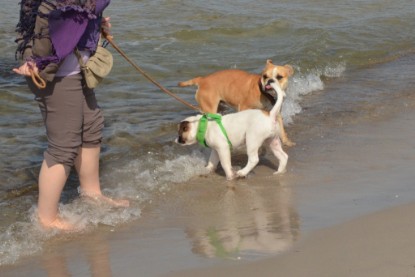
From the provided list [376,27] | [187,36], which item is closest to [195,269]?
[187,36]

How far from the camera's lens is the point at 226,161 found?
21.4ft

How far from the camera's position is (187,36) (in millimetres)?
13359

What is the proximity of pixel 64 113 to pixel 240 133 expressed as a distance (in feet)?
6.63

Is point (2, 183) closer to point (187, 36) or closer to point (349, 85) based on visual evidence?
point (349, 85)

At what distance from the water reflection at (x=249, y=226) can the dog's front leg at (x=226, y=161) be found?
8.5 inches

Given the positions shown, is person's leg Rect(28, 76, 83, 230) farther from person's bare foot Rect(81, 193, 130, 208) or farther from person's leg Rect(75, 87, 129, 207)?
person's bare foot Rect(81, 193, 130, 208)

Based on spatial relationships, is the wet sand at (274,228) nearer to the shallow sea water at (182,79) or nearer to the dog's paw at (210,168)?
the dog's paw at (210,168)

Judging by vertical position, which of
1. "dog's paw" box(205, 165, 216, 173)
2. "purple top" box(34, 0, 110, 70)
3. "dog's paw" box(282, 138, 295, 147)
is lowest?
"dog's paw" box(282, 138, 295, 147)

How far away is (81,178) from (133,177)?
0.91m

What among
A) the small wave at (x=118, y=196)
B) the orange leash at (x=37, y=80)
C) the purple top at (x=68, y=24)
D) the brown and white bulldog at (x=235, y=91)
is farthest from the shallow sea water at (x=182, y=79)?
the purple top at (x=68, y=24)

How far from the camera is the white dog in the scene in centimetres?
647

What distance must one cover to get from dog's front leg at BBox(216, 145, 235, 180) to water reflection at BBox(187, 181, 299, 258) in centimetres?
22

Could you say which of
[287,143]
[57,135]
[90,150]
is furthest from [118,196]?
[287,143]

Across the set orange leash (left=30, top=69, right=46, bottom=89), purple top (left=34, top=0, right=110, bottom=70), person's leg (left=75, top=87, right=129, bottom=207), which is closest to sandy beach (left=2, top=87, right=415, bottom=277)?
person's leg (left=75, top=87, right=129, bottom=207)
